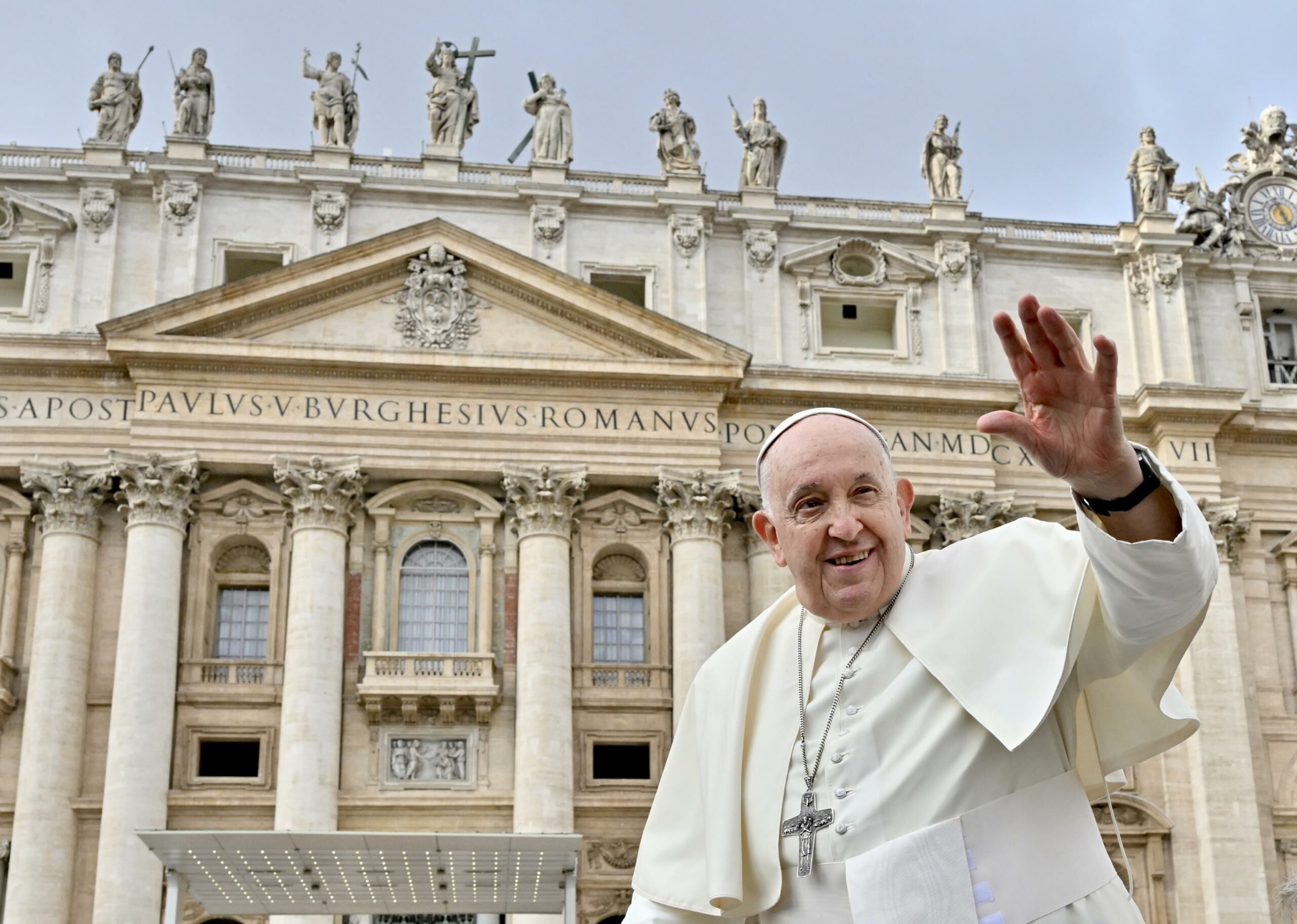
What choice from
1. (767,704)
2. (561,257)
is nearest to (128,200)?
(561,257)

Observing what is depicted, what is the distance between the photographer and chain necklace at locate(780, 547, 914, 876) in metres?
3.53

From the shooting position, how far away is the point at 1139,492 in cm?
325

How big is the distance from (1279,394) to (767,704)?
94.9 ft

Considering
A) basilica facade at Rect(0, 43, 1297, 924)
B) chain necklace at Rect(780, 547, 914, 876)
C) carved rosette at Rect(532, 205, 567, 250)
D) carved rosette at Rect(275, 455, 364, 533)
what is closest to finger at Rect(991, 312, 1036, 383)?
chain necklace at Rect(780, 547, 914, 876)

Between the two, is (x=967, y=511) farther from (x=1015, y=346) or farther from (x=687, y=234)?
(x=1015, y=346)

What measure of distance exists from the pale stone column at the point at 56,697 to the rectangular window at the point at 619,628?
26.0 feet

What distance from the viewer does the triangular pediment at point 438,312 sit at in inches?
1049

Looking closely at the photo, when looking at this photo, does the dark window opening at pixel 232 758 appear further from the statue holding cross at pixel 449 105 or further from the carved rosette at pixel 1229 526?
the carved rosette at pixel 1229 526

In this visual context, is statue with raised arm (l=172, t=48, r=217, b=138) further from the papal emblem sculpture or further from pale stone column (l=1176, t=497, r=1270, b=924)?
pale stone column (l=1176, t=497, r=1270, b=924)

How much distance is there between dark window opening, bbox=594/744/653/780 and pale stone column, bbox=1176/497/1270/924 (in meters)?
8.67

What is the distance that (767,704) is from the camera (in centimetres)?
389

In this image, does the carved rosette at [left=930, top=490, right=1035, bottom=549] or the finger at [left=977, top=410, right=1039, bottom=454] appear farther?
the carved rosette at [left=930, top=490, right=1035, bottom=549]

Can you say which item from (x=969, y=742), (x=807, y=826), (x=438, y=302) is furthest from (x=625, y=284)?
(x=969, y=742)

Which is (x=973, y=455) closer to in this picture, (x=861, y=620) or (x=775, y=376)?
(x=775, y=376)
